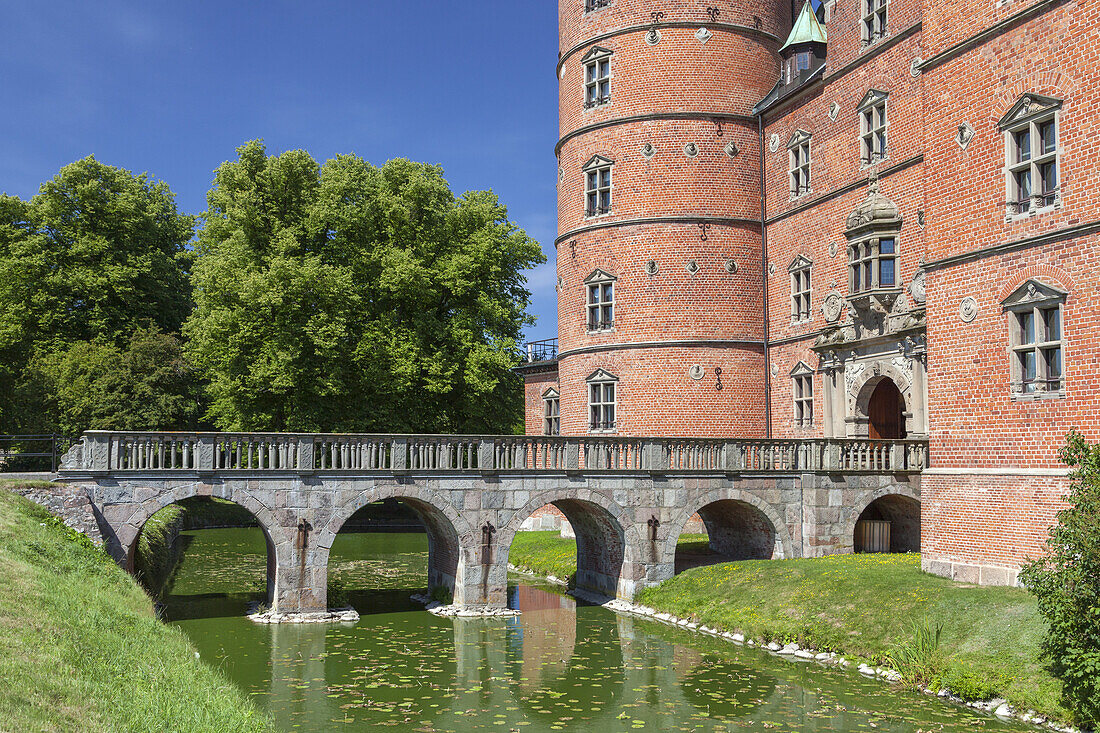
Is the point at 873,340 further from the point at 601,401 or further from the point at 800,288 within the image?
the point at 601,401

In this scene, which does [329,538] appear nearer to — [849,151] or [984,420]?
[984,420]

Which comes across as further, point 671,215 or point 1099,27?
point 671,215

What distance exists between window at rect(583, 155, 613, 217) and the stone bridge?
9.10 metres

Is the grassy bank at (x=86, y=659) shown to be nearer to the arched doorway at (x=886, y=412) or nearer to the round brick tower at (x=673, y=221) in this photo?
the round brick tower at (x=673, y=221)

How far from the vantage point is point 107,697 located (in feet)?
32.2

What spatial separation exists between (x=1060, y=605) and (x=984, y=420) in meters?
5.37

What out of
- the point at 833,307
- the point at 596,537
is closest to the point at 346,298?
the point at 596,537

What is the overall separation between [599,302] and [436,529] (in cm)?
983

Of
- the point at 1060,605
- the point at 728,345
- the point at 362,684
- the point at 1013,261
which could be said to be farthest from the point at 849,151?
the point at 362,684

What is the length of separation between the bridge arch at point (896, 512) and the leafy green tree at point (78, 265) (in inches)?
1036

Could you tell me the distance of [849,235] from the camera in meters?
25.5

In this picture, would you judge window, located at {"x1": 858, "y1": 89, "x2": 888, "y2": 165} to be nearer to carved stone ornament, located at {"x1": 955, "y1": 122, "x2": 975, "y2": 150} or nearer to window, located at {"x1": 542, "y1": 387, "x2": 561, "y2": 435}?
carved stone ornament, located at {"x1": 955, "y1": 122, "x2": 975, "y2": 150}

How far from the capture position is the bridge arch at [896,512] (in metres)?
24.8

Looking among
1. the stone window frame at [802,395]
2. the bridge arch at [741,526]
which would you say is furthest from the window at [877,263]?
the bridge arch at [741,526]
